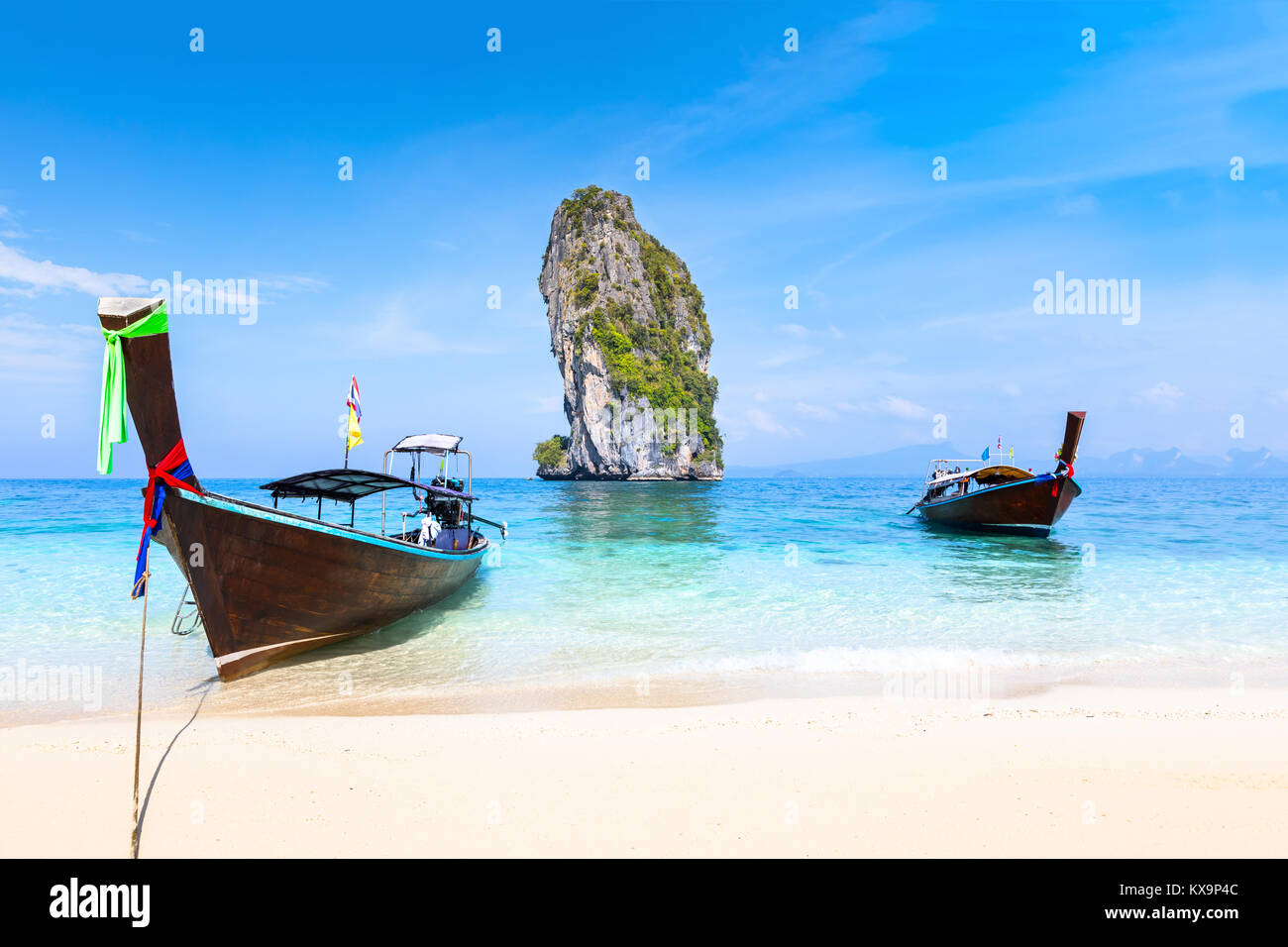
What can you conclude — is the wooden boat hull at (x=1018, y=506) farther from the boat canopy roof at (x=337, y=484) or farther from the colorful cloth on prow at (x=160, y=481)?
the colorful cloth on prow at (x=160, y=481)

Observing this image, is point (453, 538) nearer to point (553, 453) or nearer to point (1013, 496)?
point (1013, 496)

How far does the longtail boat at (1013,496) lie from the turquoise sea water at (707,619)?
9.72 ft

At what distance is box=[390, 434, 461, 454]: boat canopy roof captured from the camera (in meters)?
12.1

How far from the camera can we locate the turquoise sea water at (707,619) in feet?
24.2

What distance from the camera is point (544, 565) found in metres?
15.5

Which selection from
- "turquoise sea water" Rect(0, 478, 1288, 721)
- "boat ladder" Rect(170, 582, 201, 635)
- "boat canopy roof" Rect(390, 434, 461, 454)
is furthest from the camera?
"boat canopy roof" Rect(390, 434, 461, 454)

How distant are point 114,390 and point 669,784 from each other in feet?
16.1

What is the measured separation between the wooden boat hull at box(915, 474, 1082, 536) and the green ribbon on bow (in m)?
24.5

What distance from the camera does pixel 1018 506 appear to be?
22453mm

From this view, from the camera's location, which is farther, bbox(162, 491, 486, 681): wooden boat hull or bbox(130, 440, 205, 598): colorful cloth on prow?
bbox(162, 491, 486, 681): wooden boat hull

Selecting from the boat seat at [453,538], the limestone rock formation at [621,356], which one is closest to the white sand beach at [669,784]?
the boat seat at [453,538]

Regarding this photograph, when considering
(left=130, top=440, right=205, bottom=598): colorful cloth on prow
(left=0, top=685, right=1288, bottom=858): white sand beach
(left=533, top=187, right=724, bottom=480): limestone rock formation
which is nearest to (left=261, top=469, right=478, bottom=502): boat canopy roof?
(left=130, top=440, right=205, bottom=598): colorful cloth on prow

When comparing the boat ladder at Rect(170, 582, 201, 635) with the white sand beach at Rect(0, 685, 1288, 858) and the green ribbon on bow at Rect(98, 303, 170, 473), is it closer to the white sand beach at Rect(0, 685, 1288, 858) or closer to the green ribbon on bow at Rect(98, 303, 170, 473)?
the white sand beach at Rect(0, 685, 1288, 858)

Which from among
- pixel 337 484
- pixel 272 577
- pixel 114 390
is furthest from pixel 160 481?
pixel 337 484
